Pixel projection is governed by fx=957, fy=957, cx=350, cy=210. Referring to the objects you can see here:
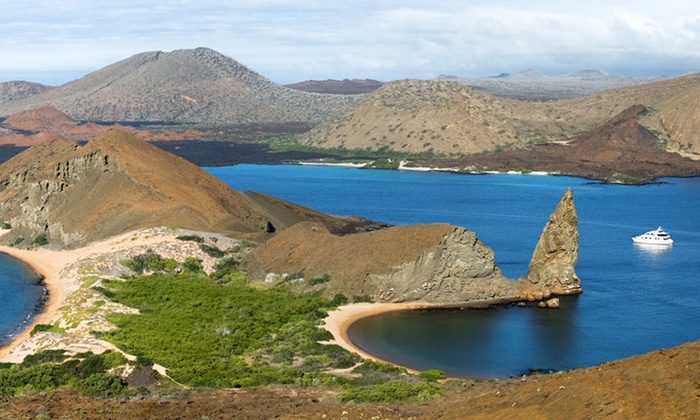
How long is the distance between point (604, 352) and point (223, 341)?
25.3 meters

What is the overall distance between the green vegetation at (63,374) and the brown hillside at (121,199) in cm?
4302

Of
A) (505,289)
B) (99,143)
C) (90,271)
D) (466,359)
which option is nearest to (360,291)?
(505,289)

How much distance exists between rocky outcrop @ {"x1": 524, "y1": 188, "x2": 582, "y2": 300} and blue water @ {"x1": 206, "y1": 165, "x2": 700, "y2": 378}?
1895 mm

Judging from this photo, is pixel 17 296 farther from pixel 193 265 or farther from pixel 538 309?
pixel 538 309

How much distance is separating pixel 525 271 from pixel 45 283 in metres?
44.5

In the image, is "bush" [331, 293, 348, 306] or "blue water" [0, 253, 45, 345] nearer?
"blue water" [0, 253, 45, 345]

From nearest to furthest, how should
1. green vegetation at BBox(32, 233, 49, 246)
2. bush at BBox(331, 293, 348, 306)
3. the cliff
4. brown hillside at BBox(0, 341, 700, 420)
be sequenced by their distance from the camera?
brown hillside at BBox(0, 341, 700, 420) → bush at BBox(331, 293, 348, 306) → the cliff → green vegetation at BBox(32, 233, 49, 246)

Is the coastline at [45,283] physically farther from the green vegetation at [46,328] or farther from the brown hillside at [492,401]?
the brown hillside at [492,401]

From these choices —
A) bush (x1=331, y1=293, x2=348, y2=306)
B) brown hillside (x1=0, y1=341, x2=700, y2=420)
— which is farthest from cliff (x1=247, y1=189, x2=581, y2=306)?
brown hillside (x1=0, y1=341, x2=700, y2=420)

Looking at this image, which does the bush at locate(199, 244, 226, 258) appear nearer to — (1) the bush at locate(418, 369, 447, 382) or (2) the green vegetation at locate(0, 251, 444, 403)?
(2) the green vegetation at locate(0, 251, 444, 403)

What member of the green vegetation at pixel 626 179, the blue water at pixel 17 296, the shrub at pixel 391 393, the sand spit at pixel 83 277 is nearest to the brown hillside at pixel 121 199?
the sand spit at pixel 83 277

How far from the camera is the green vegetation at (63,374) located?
4919 centimetres

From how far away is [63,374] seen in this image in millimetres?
51688

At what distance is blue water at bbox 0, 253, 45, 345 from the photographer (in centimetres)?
7081
